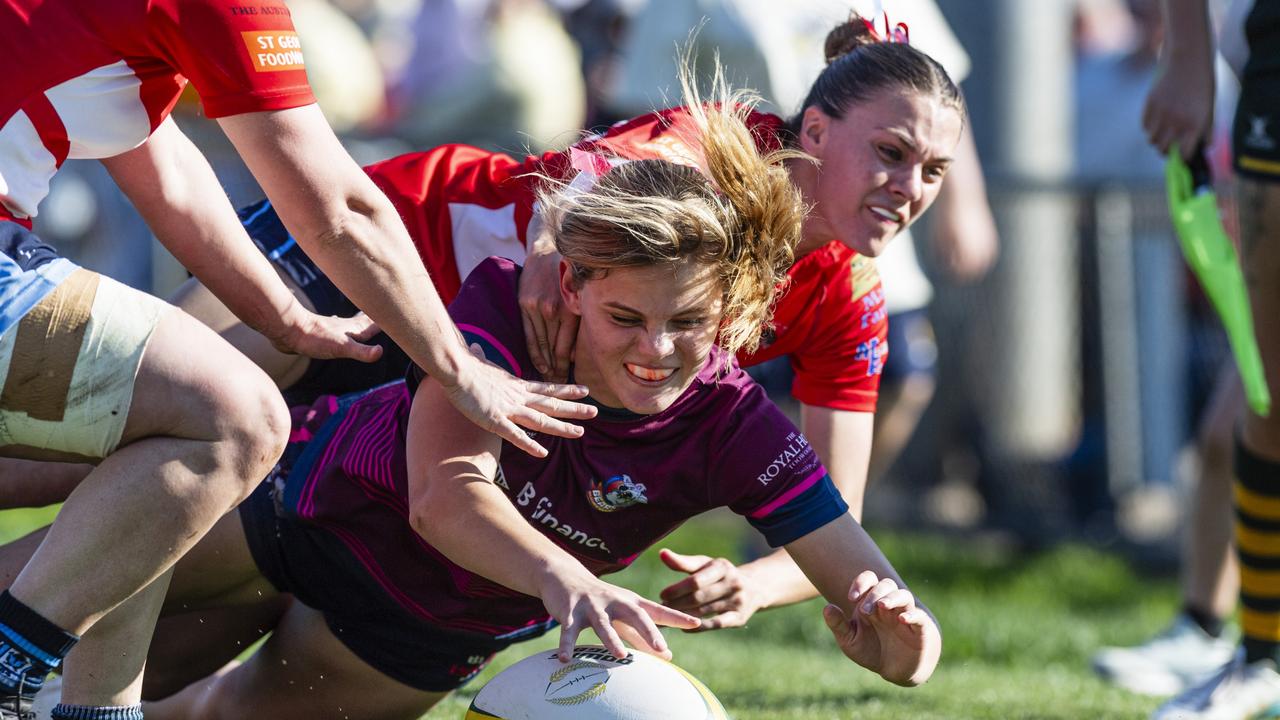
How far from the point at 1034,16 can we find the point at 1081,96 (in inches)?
43.6

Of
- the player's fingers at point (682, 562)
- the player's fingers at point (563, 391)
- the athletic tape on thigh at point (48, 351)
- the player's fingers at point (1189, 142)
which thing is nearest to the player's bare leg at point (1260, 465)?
the player's fingers at point (1189, 142)

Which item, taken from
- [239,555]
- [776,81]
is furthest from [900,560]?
[239,555]

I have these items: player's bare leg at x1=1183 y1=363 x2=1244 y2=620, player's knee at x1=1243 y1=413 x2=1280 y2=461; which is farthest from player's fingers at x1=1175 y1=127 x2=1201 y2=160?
player's bare leg at x1=1183 y1=363 x2=1244 y2=620

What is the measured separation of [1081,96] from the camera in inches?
371

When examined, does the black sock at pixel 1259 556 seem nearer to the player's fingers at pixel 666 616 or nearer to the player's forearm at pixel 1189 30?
the player's forearm at pixel 1189 30

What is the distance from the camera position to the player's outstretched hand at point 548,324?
317 centimetres

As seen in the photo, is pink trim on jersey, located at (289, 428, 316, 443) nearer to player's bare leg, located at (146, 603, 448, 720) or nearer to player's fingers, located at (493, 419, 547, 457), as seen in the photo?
player's bare leg, located at (146, 603, 448, 720)

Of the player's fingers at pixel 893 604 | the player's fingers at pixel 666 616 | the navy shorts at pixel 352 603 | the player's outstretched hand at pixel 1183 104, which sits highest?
the player's outstretched hand at pixel 1183 104

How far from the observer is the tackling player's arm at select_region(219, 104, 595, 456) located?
2768 millimetres

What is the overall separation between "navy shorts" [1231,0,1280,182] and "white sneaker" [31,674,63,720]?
3.17 meters

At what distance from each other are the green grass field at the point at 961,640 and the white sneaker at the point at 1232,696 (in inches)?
7.3

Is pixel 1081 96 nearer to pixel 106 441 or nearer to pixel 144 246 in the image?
pixel 144 246

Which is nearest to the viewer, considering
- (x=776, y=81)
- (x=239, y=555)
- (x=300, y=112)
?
(x=300, y=112)

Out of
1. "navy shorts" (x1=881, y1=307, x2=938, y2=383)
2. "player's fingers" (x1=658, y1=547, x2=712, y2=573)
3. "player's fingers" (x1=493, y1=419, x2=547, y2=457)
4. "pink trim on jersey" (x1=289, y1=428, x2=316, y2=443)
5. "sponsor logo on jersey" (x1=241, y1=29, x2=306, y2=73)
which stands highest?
"sponsor logo on jersey" (x1=241, y1=29, x2=306, y2=73)
